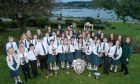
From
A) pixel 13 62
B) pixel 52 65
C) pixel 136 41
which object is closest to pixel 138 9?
pixel 136 41

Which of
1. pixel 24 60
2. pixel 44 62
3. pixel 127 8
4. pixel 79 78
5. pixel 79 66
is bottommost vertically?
pixel 127 8

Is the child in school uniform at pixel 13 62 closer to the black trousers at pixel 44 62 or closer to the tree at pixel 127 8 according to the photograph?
the black trousers at pixel 44 62

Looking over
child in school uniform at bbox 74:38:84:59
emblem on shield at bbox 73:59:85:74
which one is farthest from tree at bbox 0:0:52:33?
emblem on shield at bbox 73:59:85:74

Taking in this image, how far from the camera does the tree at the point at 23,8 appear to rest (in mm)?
26359

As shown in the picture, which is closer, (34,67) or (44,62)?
(34,67)

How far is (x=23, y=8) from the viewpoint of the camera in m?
26.6

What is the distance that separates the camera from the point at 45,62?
51.1 feet

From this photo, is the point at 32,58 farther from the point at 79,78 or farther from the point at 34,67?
the point at 79,78

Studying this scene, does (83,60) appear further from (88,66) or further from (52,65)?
(52,65)

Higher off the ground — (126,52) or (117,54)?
(126,52)

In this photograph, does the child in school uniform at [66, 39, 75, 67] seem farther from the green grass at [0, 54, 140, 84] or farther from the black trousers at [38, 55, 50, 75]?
the black trousers at [38, 55, 50, 75]

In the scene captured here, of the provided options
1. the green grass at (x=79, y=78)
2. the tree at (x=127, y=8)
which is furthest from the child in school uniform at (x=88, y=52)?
the tree at (x=127, y=8)

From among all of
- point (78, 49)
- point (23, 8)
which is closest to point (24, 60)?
point (78, 49)

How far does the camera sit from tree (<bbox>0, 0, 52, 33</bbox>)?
26.4m
